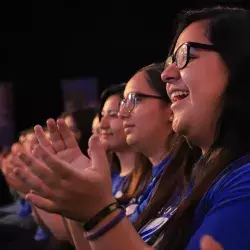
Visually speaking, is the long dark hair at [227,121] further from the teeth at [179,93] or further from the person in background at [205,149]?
the teeth at [179,93]

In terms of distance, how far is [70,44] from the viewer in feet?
20.2

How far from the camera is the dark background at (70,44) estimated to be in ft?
19.0

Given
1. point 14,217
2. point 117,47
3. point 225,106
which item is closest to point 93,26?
point 117,47

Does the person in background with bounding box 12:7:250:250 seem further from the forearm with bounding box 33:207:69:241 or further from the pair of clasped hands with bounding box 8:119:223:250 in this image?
the forearm with bounding box 33:207:69:241

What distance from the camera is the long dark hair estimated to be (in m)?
1.00

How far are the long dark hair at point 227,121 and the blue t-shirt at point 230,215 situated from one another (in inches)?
2.1

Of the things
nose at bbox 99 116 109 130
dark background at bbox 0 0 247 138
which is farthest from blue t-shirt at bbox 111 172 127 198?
dark background at bbox 0 0 247 138

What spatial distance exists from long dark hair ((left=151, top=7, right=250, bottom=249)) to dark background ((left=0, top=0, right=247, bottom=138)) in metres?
4.52

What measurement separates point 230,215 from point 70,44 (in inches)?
216

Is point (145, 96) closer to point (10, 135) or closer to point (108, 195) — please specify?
point (108, 195)

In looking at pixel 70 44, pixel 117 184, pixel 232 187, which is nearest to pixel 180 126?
pixel 232 187

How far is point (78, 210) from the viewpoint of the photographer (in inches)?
32.9

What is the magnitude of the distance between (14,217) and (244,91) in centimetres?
247

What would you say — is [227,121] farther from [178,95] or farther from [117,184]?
[117,184]
